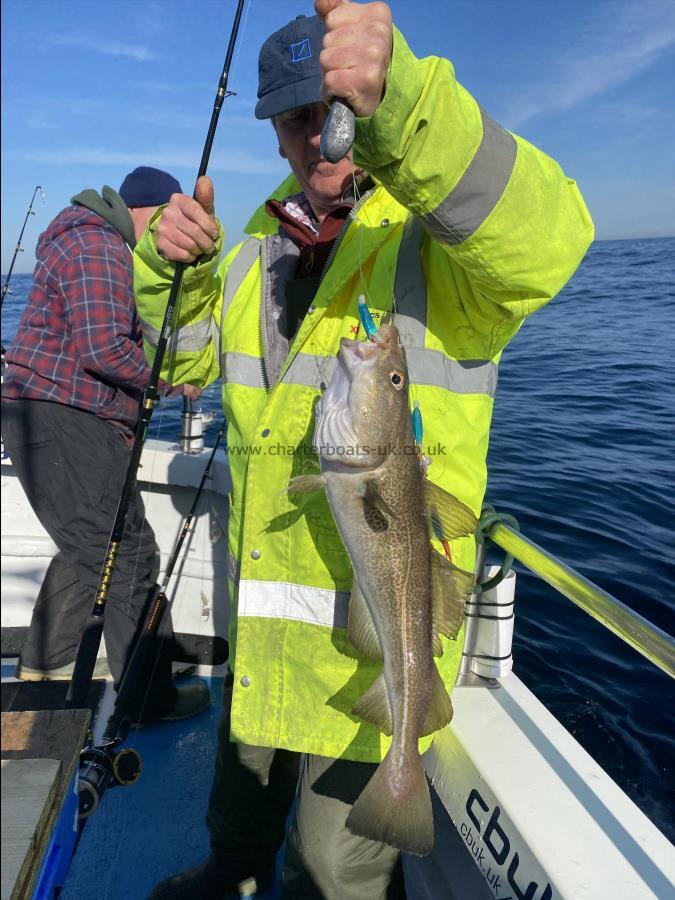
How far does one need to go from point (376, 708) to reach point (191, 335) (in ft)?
5.01

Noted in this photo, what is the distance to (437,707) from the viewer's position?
180 centimetres

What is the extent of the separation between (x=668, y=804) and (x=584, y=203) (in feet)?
10.9

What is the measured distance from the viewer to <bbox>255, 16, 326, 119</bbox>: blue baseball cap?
203 centimetres

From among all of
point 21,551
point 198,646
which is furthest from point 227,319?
point 21,551

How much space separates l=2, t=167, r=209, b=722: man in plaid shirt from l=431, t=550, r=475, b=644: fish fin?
204 centimetres

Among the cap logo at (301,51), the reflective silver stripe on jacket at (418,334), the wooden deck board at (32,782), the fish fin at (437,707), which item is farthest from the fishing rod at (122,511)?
the fish fin at (437,707)

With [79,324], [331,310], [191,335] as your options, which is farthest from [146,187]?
[331,310]

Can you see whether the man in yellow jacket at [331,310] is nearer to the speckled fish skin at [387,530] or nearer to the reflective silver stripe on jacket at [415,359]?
the reflective silver stripe on jacket at [415,359]

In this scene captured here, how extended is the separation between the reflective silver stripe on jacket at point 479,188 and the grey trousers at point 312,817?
1.68 metres

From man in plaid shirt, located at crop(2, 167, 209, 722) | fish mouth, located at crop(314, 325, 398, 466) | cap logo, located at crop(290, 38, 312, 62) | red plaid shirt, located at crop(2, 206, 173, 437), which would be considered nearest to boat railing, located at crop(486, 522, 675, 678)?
fish mouth, located at crop(314, 325, 398, 466)

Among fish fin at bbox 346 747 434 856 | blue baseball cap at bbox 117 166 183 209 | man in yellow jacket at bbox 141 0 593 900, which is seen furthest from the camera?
blue baseball cap at bbox 117 166 183 209

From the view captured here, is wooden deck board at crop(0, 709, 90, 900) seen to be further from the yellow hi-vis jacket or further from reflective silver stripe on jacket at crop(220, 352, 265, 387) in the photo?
reflective silver stripe on jacket at crop(220, 352, 265, 387)

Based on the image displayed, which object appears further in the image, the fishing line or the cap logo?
the cap logo

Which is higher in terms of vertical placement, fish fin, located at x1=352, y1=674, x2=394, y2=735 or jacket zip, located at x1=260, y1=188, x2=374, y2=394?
jacket zip, located at x1=260, y1=188, x2=374, y2=394
